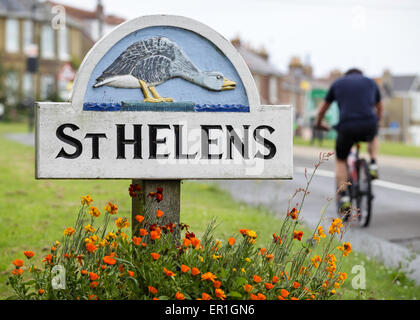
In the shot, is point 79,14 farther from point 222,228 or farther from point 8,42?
point 222,228

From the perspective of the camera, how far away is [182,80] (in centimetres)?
337

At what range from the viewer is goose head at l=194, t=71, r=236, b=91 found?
335cm

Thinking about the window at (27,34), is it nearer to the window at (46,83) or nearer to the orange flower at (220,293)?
the window at (46,83)

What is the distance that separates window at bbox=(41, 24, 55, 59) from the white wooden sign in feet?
152

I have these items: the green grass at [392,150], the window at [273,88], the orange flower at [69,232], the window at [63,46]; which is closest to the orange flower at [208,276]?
the orange flower at [69,232]

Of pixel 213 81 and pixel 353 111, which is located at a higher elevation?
pixel 353 111

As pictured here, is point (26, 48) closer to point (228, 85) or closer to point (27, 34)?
point (27, 34)

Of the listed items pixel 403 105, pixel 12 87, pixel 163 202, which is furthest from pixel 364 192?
pixel 403 105

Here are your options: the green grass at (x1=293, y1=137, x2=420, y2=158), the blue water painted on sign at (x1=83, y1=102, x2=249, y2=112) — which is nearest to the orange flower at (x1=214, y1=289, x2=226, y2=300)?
the blue water painted on sign at (x1=83, y1=102, x2=249, y2=112)

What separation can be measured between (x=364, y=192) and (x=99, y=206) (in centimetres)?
315

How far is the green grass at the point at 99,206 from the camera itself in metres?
5.06

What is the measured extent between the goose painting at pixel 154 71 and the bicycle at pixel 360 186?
4.85 metres

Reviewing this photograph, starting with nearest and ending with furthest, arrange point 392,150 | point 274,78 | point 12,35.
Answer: point 392,150 < point 12,35 < point 274,78

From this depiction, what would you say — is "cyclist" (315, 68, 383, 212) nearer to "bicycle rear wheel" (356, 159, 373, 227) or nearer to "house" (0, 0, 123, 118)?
"bicycle rear wheel" (356, 159, 373, 227)
